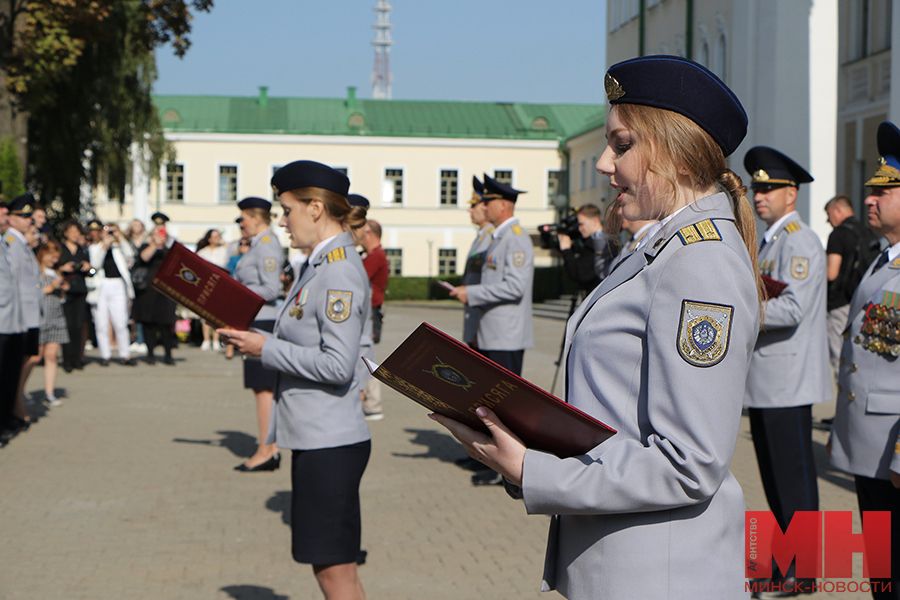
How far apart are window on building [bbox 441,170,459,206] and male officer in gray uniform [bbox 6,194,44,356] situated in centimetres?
4251

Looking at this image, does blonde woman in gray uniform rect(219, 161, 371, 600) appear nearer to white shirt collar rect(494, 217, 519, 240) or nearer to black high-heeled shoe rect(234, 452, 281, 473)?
white shirt collar rect(494, 217, 519, 240)

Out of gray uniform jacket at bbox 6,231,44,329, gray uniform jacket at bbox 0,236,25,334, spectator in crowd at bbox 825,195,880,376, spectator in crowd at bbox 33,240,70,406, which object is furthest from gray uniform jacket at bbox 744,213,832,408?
spectator in crowd at bbox 33,240,70,406

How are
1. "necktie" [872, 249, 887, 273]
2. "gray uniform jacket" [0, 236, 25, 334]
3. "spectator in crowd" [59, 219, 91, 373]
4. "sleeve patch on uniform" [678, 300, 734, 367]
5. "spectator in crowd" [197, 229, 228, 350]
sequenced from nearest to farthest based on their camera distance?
"sleeve patch on uniform" [678, 300, 734, 367]
"necktie" [872, 249, 887, 273]
"gray uniform jacket" [0, 236, 25, 334]
"spectator in crowd" [59, 219, 91, 373]
"spectator in crowd" [197, 229, 228, 350]

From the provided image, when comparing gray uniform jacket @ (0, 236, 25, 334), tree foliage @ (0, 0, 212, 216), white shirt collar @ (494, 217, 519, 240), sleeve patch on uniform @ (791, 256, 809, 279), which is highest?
tree foliage @ (0, 0, 212, 216)

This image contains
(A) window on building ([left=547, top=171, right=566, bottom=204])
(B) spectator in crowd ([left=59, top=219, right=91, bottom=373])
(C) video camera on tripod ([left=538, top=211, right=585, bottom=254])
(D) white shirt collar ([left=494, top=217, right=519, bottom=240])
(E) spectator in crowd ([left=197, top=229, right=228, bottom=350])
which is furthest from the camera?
(A) window on building ([left=547, top=171, right=566, bottom=204])

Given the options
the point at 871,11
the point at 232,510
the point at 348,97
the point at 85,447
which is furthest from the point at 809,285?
the point at 348,97

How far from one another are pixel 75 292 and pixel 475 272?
8.24 meters

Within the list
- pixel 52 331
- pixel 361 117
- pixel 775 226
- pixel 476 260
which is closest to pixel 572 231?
pixel 476 260

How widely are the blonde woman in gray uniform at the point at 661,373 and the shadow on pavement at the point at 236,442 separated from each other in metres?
6.79

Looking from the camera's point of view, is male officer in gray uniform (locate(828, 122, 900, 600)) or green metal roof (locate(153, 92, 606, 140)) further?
green metal roof (locate(153, 92, 606, 140))

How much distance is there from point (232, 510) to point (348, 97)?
161ft

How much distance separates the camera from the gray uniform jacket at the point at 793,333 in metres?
4.66

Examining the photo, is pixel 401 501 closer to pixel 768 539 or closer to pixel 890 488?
pixel 768 539

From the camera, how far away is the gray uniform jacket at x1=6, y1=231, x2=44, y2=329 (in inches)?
337
